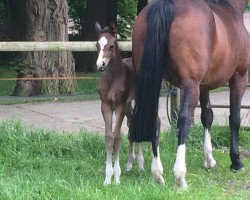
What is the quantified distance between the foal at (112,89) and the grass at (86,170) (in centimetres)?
34

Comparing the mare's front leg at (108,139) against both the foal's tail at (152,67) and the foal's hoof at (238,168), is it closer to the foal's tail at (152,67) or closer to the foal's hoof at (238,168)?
the foal's tail at (152,67)

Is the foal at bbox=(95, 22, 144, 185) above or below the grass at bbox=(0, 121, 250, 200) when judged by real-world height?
above

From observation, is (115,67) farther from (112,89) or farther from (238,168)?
(238,168)

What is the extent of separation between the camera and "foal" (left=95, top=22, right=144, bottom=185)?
6.09 m

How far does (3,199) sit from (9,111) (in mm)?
6901

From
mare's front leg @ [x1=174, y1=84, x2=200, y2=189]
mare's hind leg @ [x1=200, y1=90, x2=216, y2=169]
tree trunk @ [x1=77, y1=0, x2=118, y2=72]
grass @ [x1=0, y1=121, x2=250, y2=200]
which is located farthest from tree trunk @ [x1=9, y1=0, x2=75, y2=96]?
mare's front leg @ [x1=174, y1=84, x2=200, y2=189]

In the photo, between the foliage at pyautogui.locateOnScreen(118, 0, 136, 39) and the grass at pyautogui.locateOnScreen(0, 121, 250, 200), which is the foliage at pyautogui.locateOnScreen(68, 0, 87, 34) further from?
the grass at pyautogui.locateOnScreen(0, 121, 250, 200)

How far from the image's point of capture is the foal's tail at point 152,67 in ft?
19.3

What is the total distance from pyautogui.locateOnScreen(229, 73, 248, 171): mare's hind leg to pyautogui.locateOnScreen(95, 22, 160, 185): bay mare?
Answer: 1274 millimetres

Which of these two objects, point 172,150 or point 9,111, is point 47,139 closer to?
point 172,150

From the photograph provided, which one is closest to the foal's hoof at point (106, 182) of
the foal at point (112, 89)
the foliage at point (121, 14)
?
the foal at point (112, 89)

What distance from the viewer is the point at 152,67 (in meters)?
5.88

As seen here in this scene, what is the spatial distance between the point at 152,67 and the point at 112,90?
0.55 metres

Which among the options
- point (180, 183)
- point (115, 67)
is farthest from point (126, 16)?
point (180, 183)
